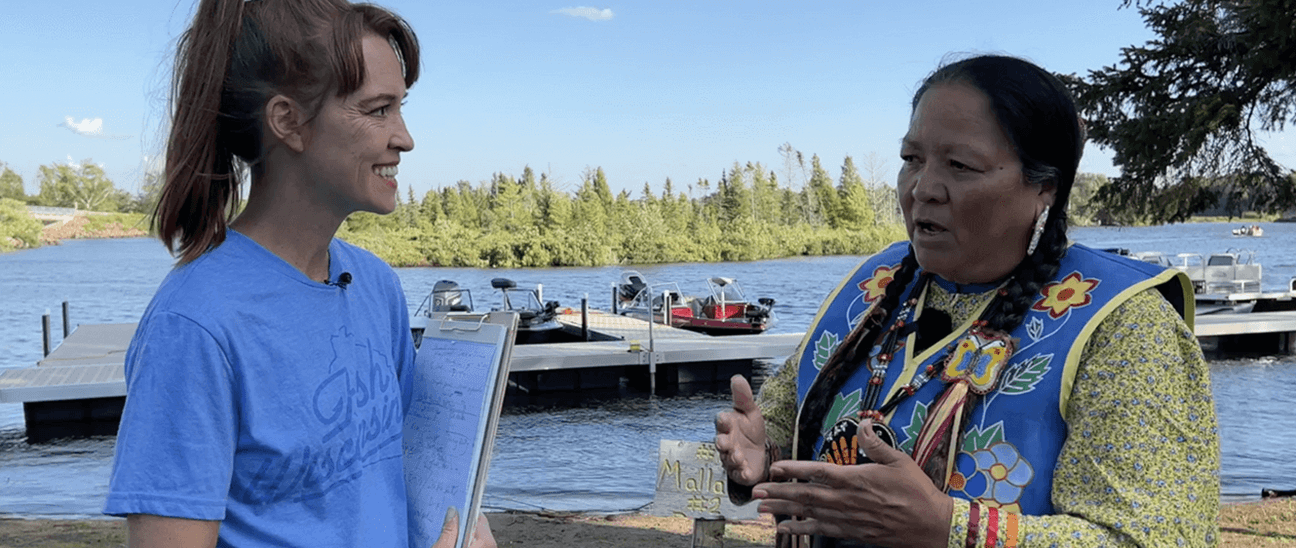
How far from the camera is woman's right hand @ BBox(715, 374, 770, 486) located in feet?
5.79

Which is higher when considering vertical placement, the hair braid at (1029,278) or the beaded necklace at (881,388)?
the hair braid at (1029,278)

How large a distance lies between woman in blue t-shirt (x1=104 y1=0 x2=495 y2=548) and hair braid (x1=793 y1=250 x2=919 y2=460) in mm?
609

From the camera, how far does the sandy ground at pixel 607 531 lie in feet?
19.9

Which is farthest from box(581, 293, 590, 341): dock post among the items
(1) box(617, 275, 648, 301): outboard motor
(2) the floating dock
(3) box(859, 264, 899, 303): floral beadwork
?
(3) box(859, 264, 899, 303): floral beadwork

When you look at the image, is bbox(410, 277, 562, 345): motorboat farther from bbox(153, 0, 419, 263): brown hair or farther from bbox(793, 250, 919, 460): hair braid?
bbox(153, 0, 419, 263): brown hair

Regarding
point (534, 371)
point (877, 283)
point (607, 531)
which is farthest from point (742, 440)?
point (534, 371)

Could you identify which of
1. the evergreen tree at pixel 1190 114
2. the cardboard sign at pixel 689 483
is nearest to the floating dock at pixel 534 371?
the evergreen tree at pixel 1190 114

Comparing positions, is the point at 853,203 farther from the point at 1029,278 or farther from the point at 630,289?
the point at 1029,278

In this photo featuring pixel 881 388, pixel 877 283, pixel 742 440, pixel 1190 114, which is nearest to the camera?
pixel 881 388

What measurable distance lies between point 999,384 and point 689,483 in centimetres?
234

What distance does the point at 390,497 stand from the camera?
1545mm

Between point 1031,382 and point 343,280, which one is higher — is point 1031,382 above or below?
below

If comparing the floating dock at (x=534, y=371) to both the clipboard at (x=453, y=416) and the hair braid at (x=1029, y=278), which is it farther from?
the hair braid at (x=1029, y=278)

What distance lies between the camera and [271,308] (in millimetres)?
1364
